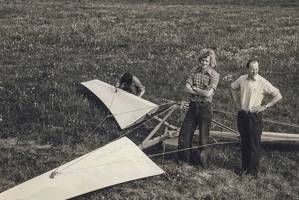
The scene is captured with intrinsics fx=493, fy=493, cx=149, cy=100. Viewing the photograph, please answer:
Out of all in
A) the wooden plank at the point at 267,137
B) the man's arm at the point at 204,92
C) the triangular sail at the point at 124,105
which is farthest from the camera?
the triangular sail at the point at 124,105

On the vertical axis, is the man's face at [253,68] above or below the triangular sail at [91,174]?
above

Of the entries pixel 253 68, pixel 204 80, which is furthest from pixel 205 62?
pixel 253 68

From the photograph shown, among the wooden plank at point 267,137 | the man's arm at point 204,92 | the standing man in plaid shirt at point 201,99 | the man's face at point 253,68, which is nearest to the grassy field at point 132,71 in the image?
the wooden plank at point 267,137

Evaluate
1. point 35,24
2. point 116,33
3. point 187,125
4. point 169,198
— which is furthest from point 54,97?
point 35,24

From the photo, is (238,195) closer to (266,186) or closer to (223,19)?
(266,186)

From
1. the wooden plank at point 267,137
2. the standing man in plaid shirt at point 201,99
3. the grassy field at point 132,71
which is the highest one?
the standing man in plaid shirt at point 201,99

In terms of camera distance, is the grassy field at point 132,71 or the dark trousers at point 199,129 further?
the dark trousers at point 199,129

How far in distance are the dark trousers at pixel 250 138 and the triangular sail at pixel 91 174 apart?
235 centimetres

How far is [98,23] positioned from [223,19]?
9.80 m

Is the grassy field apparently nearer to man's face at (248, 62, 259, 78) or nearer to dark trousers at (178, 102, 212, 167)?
dark trousers at (178, 102, 212, 167)

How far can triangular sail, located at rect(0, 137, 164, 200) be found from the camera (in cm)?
909

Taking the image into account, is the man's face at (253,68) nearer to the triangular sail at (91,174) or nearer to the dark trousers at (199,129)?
the dark trousers at (199,129)

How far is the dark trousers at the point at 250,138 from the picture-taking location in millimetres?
10898

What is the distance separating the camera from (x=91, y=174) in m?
9.69
